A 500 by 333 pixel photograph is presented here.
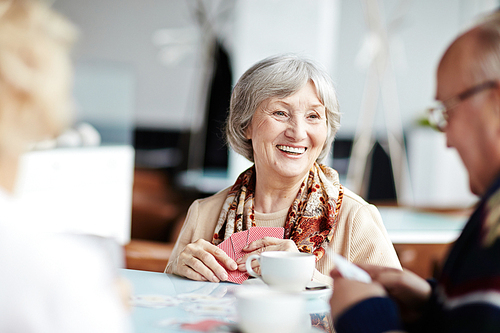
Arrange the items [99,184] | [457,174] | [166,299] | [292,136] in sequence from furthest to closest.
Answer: [457,174] → [99,184] → [292,136] → [166,299]

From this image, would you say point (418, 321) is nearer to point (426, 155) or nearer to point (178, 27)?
point (426, 155)

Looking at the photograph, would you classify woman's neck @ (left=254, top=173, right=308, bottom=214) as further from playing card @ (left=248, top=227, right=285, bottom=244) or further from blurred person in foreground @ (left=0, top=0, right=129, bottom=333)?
blurred person in foreground @ (left=0, top=0, right=129, bottom=333)

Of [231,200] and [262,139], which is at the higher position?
[262,139]

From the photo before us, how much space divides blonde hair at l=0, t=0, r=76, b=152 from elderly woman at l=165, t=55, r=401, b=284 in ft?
2.72

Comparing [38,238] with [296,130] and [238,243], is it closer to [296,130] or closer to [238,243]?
[238,243]

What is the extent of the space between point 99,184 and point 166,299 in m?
2.98

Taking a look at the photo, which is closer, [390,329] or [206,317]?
[390,329]

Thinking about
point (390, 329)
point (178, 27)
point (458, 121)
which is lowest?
point (390, 329)

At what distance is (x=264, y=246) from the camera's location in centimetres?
124

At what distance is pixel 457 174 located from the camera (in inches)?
253

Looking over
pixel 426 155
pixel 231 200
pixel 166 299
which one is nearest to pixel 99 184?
pixel 231 200

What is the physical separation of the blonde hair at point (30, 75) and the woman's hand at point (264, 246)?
2.14 ft

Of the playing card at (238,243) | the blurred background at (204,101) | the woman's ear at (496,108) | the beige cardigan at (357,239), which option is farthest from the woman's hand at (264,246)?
the blurred background at (204,101)

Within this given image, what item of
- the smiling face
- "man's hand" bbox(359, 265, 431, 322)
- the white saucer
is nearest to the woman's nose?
the smiling face
